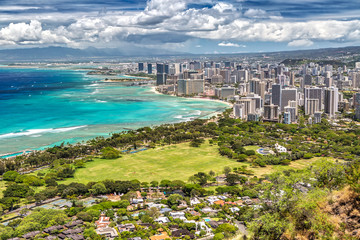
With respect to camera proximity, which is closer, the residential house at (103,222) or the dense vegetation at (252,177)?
the dense vegetation at (252,177)

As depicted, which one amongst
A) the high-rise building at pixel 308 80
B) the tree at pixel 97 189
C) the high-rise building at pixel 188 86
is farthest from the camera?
the high-rise building at pixel 308 80

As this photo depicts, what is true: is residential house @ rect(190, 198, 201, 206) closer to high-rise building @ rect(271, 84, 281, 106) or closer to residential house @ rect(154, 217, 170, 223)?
residential house @ rect(154, 217, 170, 223)

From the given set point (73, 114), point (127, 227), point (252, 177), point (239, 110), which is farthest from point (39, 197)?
point (239, 110)

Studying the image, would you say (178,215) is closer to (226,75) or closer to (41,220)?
(41,220)

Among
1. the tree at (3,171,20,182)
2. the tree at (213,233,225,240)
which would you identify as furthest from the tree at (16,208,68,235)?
the tree at (3,171,20,182)

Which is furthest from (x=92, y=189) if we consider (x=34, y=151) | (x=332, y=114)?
(x=332, y=114)

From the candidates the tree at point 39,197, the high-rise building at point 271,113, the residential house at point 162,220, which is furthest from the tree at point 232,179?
the high-rise building at point 271,113

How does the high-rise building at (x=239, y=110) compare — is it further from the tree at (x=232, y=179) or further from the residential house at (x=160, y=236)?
the residential house at (x=160, y=236)

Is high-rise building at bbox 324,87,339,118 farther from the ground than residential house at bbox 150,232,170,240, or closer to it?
farther from the ground
